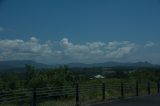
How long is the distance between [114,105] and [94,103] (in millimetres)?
1256

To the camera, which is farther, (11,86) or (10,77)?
(10,77)

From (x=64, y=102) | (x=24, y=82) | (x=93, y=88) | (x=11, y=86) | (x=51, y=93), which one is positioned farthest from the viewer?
(x=24, y=82)

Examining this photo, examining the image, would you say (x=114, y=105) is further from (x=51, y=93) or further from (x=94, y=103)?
(x=51, y=93)

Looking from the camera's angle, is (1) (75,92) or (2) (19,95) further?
(1) (75,92)

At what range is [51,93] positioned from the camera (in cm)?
2038

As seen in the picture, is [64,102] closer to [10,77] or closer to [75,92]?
[75,92]

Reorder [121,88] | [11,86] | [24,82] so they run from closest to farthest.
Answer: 1. [121,88]
2. [11,86]
3. [24,82]

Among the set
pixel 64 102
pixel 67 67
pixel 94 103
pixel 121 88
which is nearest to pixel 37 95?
pixel 64 102

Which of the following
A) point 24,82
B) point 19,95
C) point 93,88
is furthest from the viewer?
point 24,82

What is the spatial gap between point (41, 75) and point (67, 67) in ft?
8.54

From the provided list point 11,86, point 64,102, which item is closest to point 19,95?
point 64,102

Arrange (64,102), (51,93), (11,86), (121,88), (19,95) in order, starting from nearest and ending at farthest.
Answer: (19,95) → (51,93) → (64,102) → (121,88) → (11,86)

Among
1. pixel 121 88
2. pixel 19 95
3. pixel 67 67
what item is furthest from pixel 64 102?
pixel 67 67

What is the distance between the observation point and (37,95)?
18938 millimetres
